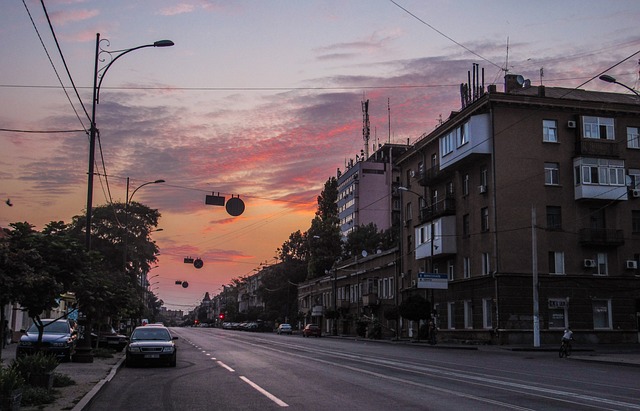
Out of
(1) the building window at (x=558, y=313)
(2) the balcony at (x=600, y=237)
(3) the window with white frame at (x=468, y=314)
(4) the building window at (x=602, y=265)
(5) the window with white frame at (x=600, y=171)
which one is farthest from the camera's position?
(3) the window with white frame at (x=468, y=314)

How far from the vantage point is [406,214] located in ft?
218

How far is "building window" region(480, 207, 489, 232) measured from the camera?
162ft

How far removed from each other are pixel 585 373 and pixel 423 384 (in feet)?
27.3

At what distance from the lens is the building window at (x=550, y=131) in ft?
161

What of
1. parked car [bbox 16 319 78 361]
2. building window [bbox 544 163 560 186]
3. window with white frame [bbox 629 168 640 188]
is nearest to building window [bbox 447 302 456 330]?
building window [bbox 544 163 560 186]

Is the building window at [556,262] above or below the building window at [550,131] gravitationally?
below

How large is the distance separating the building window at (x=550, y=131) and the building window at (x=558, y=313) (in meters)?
11.5

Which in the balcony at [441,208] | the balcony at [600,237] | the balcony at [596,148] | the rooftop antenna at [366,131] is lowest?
the balcony at [600,237]

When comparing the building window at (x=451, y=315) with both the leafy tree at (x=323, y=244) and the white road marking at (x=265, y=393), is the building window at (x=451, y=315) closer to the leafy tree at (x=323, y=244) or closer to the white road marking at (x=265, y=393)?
the white road marking at (x=265, y=393)

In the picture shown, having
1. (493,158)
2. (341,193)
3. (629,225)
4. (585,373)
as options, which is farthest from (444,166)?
(341,193)

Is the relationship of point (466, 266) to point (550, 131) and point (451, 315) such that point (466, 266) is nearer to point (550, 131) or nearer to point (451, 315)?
point (451, 315)

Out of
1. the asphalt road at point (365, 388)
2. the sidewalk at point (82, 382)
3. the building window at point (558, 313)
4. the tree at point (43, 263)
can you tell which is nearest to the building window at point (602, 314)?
the building window at point (558, 313)

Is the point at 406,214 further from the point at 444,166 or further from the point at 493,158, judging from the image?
the point at 493,158

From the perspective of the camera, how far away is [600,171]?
4819 cm
